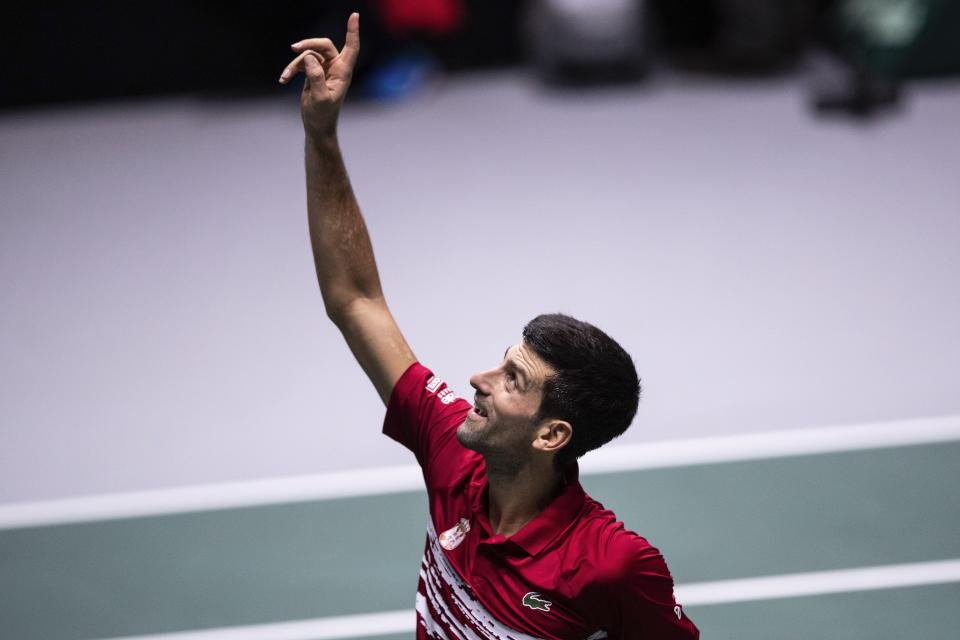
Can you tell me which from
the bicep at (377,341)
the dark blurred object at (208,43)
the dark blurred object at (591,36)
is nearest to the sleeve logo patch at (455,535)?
the bicep at (377,341)

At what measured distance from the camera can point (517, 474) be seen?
9.51 feet

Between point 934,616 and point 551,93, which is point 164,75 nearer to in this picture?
point 551,93

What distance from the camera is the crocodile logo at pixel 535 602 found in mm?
2797

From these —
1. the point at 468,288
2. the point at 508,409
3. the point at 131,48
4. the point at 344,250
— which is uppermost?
the point at 131,48

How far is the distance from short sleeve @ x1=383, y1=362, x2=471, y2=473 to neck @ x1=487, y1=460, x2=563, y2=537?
8.6 inches

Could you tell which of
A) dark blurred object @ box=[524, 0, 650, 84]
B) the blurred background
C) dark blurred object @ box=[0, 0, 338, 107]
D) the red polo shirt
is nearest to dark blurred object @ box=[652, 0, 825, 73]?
the blurred background

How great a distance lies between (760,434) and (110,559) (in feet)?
9.50

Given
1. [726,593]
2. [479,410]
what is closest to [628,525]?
[726,593]

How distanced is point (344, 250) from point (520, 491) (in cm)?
80

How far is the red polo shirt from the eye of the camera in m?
2.71

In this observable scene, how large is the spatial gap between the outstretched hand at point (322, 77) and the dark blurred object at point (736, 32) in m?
7.79

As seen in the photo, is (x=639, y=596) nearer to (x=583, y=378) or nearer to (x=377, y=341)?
(x=583, y=378)

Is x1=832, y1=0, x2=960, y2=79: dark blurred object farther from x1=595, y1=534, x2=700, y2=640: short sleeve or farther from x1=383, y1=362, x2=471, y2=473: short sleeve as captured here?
x1=595, y1=534, x2=700, y2=640: short sleeve

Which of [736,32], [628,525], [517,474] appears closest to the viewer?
[517,474]
